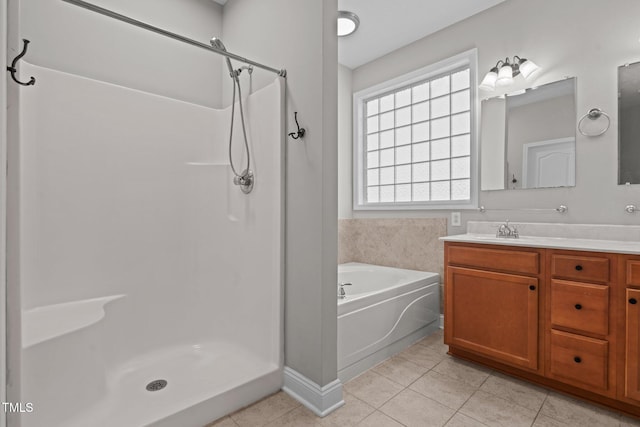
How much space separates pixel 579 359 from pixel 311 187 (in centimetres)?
164

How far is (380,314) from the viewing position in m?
2.13

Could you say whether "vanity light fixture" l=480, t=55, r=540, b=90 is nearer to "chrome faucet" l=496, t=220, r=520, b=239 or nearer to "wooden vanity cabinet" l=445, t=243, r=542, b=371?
"chrome faucet" l=496, t=220, r=520, b=239

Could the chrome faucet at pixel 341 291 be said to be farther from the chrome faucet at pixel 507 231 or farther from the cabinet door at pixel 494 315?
the chrome faucet at pixel 507 231

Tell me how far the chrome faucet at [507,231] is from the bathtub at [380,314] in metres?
0.64

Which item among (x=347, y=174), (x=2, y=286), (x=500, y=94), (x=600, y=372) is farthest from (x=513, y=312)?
(x=2, y=286)

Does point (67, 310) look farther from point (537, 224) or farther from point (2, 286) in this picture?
point (537, 224)

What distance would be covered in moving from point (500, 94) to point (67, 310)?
3.21 m

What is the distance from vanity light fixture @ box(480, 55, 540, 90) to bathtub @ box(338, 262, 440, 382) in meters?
1.58

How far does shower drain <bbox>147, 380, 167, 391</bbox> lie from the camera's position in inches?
68.8

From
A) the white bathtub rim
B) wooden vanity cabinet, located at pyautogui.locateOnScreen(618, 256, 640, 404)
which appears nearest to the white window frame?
the white bathtub rim

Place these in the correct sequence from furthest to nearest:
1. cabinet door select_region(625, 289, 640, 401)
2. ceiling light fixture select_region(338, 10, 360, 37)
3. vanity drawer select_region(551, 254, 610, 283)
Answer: ceiling light fixture select_region(338, 10, 360, 37) → vanity drawer select_region(551, 254, 610, 283) → cabinet door select_region(625, 289, 640, 401)

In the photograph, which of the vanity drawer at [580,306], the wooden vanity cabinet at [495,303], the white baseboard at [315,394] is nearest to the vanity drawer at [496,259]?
the wooden vanity cabinet at [495,303]

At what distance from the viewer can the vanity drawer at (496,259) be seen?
1801mm

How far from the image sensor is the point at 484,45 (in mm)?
2512
